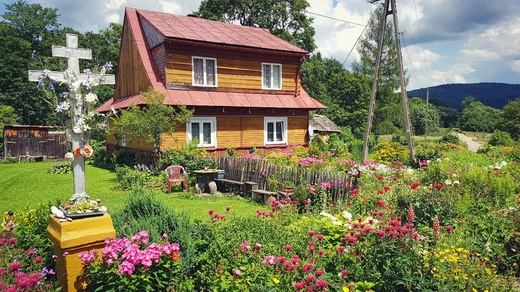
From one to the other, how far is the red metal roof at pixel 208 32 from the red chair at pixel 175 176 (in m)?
7.34

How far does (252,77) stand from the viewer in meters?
19.9

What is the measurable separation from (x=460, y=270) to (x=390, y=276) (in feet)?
2.36

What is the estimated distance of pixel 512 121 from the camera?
35094 mm

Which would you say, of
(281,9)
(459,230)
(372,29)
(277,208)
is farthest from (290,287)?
(372,29)

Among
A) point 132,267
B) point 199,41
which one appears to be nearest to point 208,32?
point 199,41

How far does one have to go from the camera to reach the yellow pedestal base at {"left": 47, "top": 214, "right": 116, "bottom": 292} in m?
4.10

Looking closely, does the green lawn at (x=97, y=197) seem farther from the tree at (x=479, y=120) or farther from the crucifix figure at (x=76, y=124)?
the tree at (x=479, y=120)

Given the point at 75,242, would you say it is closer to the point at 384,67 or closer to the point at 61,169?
the point at 61,169

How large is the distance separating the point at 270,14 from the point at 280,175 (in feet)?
101

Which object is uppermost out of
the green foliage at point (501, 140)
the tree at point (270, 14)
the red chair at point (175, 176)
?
the tree at point (270, 14)

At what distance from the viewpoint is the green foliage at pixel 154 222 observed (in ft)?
15.0

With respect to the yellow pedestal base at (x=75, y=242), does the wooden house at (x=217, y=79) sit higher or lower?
higher

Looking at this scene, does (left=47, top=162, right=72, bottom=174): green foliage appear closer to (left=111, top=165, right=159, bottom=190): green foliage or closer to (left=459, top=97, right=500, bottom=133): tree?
(left=111, top=165, right=159, bottom=190): green foliage

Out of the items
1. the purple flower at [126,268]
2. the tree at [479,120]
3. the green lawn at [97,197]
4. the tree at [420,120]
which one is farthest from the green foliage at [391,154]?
the tree at [479,120]
